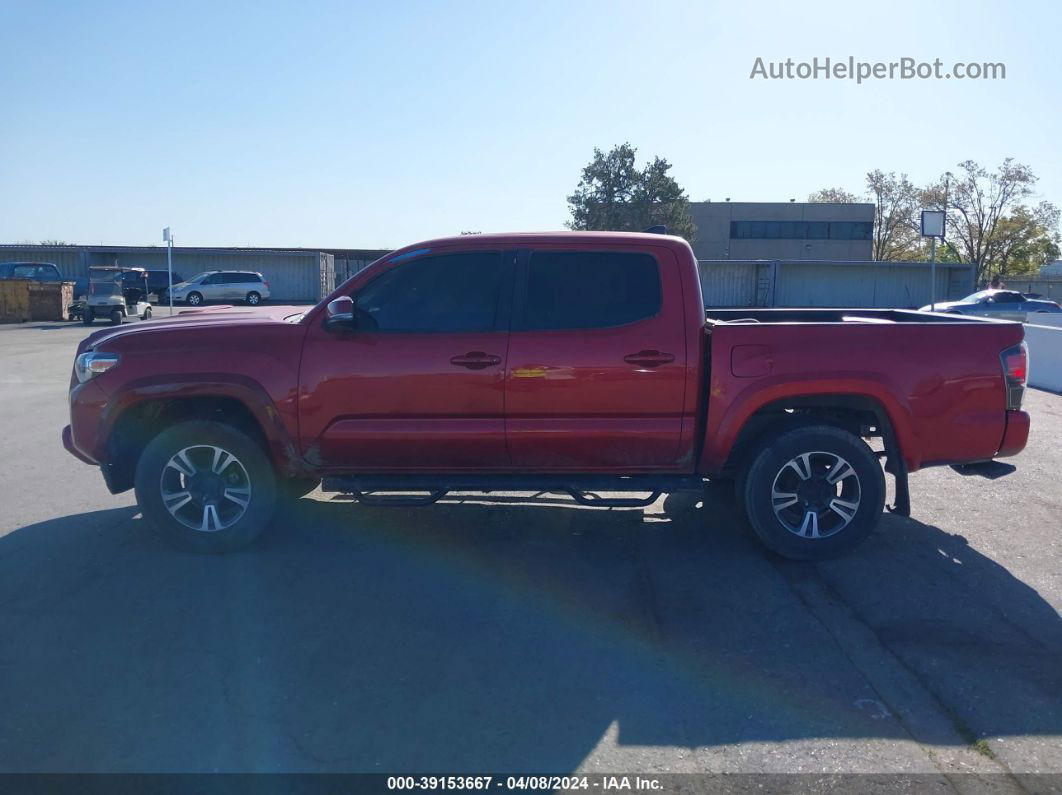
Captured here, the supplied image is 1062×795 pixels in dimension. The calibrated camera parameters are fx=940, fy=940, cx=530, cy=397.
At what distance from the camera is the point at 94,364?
6117 mm

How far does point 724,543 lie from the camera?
21.5 ft

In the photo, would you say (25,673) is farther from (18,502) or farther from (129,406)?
(18,502)

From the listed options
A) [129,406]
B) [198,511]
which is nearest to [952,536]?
[198,511]

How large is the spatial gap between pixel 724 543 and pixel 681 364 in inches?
57.4

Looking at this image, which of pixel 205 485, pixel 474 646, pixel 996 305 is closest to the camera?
pixel 474 646

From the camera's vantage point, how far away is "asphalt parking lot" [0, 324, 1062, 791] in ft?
12.5

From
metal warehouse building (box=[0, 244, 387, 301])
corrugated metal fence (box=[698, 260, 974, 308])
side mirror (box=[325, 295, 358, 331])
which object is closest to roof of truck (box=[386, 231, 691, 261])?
side mirror (box=[325, 295, 358, 331])

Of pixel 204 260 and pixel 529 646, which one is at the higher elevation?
pixel 204 260

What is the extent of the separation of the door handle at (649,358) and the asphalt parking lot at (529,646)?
1.31m

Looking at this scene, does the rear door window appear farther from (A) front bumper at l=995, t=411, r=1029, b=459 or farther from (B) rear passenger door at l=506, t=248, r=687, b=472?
(A) front bumper at l=995, t=411, r=1029, b=459

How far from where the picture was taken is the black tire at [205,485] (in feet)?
20.0

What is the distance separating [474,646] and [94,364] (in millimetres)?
3246

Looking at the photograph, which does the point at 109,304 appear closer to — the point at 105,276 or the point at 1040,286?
the point at 105,276

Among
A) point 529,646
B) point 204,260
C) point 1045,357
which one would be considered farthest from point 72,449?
point 204,260
